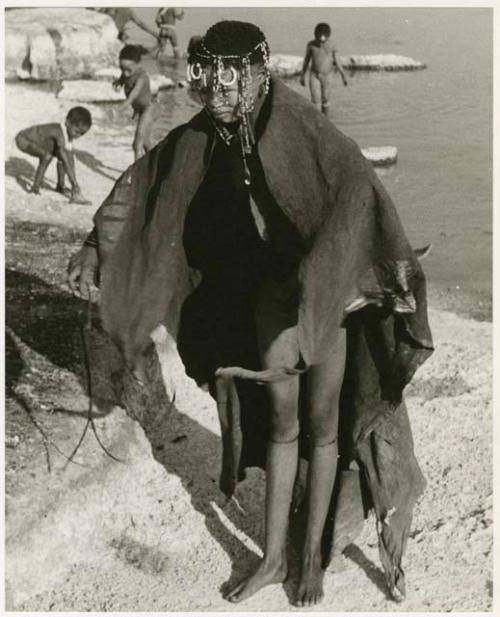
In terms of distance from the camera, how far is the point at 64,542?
14.1ft

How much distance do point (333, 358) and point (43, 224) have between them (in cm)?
540

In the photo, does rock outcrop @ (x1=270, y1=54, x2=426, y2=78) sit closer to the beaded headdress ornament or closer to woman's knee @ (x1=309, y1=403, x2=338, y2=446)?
woman's knee @ (x1=309, y1=403, x2=338, y2=446)

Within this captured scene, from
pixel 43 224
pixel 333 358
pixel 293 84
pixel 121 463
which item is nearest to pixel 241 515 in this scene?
pixel 121 463

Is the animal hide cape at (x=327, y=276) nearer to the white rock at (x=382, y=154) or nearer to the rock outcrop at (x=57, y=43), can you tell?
the white rock at (x=382, y=154)

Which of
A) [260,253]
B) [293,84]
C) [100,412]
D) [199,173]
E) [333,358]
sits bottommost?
[293,84]

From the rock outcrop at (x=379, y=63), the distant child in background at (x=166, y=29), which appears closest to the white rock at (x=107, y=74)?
the distant child in background at (x=166, y=29)

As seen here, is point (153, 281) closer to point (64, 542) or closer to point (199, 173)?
point (199, 173)

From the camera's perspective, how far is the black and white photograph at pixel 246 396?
3.34 metres

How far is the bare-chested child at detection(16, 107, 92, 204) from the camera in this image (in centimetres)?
1005

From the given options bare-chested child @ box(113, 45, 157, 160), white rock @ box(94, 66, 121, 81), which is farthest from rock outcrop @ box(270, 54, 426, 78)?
bare-chested child @ box(113, 45, 157, 160)

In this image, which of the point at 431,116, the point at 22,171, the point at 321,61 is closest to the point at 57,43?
the point at 321,61

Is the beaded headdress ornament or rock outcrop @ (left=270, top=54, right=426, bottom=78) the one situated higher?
the beaded headdress ornament

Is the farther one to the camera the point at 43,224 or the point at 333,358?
the point at 43,224

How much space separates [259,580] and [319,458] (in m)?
0.56
